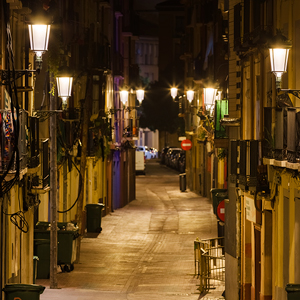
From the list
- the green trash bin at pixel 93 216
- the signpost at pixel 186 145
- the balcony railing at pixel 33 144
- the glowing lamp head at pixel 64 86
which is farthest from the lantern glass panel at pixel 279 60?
the signpost at pixel 186 145

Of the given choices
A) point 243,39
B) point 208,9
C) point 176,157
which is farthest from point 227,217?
point 176,157

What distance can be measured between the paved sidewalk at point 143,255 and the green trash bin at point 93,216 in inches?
17.1

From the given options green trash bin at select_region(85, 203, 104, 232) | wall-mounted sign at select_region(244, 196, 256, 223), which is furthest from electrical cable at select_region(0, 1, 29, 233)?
green trash bin at select_region(85, 203, 104, 232)

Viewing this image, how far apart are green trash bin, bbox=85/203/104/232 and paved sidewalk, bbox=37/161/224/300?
17.1 inches

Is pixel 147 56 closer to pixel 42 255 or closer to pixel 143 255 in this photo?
pixel 143 255

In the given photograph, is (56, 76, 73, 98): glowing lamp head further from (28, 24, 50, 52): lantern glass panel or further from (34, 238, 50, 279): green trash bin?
(34, 238, 50, 279): green trash bin

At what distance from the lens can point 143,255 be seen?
81.8 feet

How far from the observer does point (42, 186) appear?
1900cm

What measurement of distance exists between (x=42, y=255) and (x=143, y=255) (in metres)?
5.20

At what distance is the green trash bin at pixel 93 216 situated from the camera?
97.1ft

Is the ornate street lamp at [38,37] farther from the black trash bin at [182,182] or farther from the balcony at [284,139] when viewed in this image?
the black trash bin at [182,182]

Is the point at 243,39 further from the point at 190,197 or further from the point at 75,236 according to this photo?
the point at 190,197

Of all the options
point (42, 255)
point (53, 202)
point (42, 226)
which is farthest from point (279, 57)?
point (42, 226)

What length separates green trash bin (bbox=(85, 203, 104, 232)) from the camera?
97.1ft
